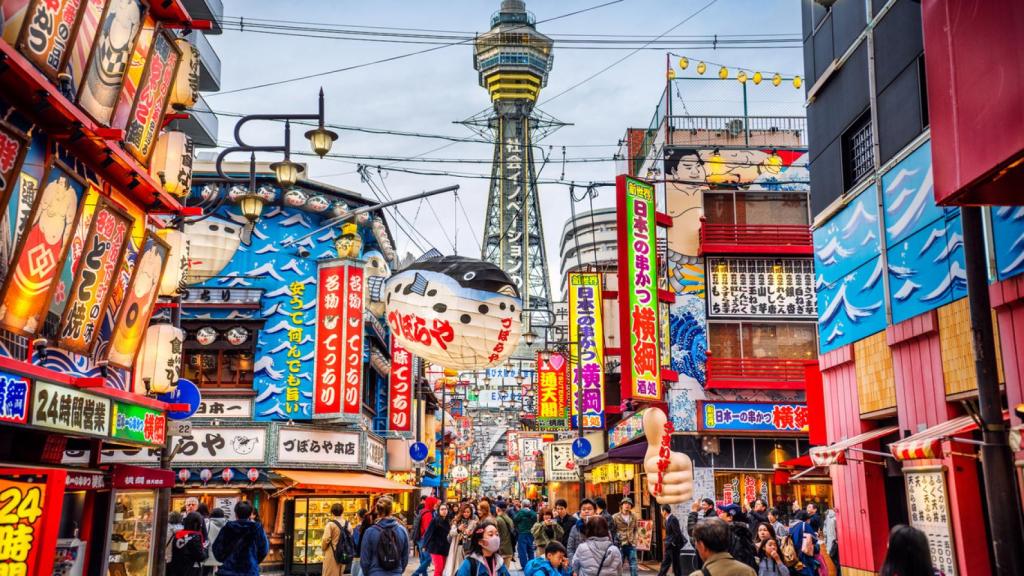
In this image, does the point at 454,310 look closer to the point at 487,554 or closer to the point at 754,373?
the point at 487,554

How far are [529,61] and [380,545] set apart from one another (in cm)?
13214

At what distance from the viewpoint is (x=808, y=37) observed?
18266mm

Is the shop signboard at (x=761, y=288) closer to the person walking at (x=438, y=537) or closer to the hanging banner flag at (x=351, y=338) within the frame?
the hanging banner flag at (x=351, y=338)

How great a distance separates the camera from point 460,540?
749 inches

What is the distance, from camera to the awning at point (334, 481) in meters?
25.4

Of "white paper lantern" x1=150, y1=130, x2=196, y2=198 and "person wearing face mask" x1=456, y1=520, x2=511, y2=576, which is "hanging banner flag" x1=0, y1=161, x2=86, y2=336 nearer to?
"white paper lantern" x1=150, y1=130, x2=196, y2=198

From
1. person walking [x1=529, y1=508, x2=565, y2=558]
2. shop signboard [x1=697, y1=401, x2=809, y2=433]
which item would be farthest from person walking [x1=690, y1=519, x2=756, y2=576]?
shop signboard [x1=697, y1=401, x2=809, y2=433]

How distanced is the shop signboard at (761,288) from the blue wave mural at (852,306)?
1387 cm

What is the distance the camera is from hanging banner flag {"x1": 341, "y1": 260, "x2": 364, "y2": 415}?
26359mm

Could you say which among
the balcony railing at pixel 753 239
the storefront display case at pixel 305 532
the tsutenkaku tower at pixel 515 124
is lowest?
the storefront display case at pixel 305 532

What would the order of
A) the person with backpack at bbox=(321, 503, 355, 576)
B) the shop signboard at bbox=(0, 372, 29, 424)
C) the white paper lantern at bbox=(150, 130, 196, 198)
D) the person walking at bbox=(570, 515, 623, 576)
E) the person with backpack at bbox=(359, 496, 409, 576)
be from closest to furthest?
1. the shop signboard at bbox=(0, 372, 29, 424)
2. the person walking at bbox=(570, 515, 623, 576)
3. the person with backpack at bbox=(359, 496, 409, 576)
4. the white paper lantern at bbox=(150, 130, 196, 198)
5. the person with backpack at bbox=(321, 503, 355, 576)

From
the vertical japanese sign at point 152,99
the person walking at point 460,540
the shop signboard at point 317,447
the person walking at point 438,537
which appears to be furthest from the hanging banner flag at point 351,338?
the vertical japanese sign at point 152,99

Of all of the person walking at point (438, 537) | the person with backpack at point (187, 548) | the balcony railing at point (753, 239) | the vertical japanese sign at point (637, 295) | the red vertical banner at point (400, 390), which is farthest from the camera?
the red vertical banner at point (400, 390)

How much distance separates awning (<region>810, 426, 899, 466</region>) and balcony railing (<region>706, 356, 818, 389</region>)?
609 inches
